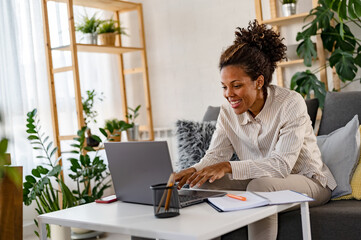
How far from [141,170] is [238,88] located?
2.17 ft

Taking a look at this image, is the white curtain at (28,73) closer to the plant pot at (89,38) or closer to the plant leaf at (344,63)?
the plant pot at (89,38)

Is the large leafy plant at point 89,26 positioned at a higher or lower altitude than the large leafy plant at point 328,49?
higher

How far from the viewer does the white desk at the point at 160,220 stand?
1223 millimetres

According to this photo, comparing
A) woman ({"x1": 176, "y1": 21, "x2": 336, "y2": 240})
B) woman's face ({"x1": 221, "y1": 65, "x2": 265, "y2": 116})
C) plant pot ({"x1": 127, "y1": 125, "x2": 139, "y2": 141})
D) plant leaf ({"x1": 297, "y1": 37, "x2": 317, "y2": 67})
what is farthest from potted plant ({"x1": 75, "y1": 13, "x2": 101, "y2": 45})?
woman's face ({"x1": 221, "y1": 65, "x2": 265, "y2": 116})

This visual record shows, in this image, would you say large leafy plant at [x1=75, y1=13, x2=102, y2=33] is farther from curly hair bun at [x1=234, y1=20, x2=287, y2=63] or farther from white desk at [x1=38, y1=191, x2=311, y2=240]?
white desk at [x1=38, y1=191, x2=311, y2=240]

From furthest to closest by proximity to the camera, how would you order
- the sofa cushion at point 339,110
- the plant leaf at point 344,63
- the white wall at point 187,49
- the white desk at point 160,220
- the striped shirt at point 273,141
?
the white wall at point 187,49 → the plant leaf at point 344,63 → the sofa cushion at point 339,110 → the striped shirt at point 273,141 → the white desk at point 160,220

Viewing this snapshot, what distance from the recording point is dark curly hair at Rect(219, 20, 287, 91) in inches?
81.0

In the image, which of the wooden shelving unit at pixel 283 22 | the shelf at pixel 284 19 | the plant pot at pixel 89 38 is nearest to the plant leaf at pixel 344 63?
the wooden shelving unit at pixel 283 22

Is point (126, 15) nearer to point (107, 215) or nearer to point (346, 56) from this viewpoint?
point (346, 56)

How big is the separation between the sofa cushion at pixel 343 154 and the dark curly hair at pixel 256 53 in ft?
1.48

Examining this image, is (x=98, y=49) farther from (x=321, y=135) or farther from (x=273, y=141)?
(x=273, y=141)

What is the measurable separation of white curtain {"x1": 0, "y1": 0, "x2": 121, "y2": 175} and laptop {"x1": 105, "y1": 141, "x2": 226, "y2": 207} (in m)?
1.84

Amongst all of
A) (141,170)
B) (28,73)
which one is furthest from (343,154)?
(28,73)

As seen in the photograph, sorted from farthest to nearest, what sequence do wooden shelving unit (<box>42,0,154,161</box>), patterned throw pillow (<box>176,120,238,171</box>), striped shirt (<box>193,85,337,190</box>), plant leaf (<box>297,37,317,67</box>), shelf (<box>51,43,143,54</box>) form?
shelf (<box>51,43,143,54</box>), wooden shelving unit (<box>42,0,154,161</box>), plant leaf (<box>297,37,317,67</box>), patterned throw pillow (<box>176,120,238,171</box>), striped shirt (<box>193,85,337,190</box>)
